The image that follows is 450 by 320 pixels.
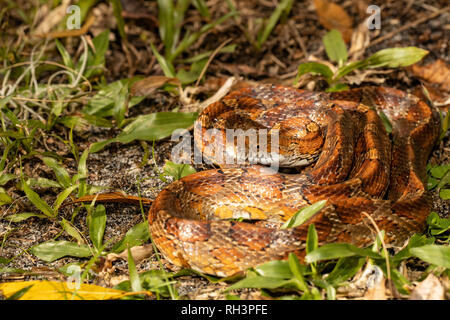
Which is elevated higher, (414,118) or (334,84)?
(334,84)

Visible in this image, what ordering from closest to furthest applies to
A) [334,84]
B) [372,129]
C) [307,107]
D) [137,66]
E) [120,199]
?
[120,199] → [372,129] → [307,107] → [334,84] → [137,66]

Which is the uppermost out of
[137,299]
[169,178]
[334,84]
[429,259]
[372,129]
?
[334,84]

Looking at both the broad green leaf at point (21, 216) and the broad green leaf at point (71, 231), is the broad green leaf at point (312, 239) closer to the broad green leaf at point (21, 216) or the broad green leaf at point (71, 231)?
the broad green leaf at point (71, 231)

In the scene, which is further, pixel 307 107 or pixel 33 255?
pixel 307 107

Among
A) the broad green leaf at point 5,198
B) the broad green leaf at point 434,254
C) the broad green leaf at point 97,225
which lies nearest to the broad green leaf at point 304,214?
the broad green leaf at point 434,254

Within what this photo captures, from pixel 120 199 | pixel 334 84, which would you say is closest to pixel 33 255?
pixel 120 199

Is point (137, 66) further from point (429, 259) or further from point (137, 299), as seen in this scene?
point (429, 259)

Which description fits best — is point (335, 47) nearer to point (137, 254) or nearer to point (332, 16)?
point (332, 16)
